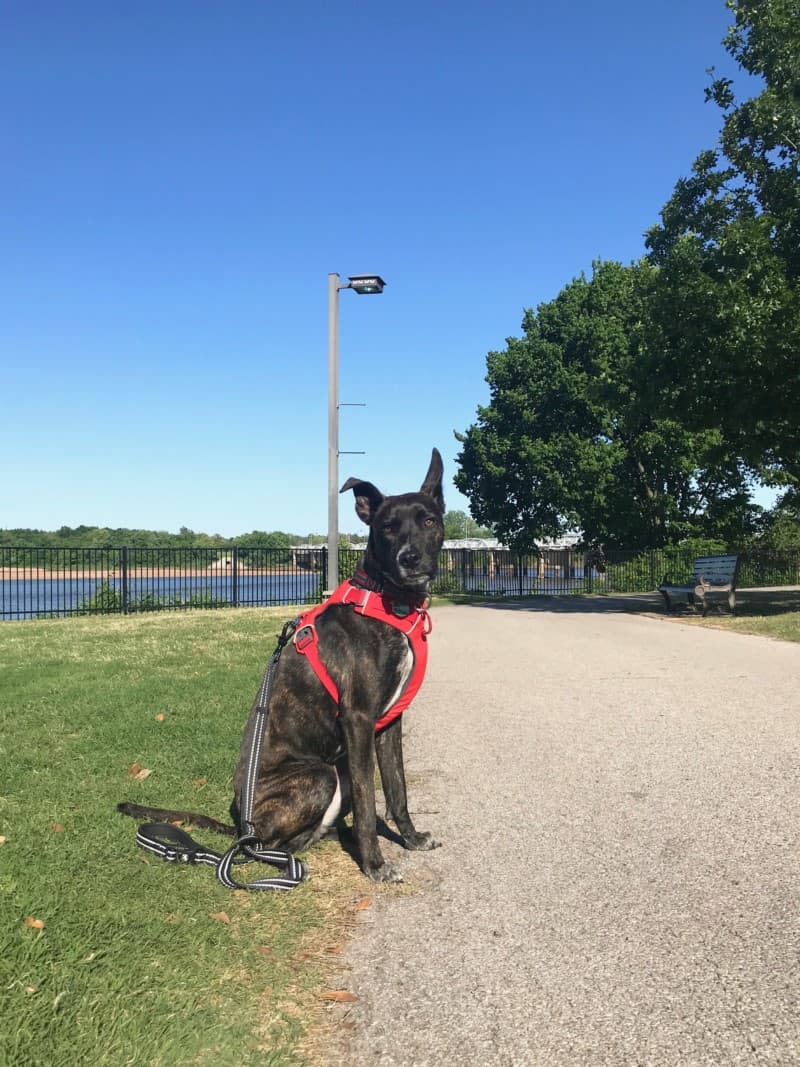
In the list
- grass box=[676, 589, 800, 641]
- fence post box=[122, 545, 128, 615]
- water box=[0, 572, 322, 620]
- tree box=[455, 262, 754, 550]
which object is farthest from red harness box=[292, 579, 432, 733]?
tree box=[455, 262, 754, 550]

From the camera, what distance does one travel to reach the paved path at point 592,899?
242cm

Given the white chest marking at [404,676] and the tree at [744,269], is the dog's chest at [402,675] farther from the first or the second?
the tree at [744,269]

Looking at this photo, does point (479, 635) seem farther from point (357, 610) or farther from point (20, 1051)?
point (20, 1051)

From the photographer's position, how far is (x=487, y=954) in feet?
9.55

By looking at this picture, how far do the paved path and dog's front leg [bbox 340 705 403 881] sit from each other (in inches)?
6.6

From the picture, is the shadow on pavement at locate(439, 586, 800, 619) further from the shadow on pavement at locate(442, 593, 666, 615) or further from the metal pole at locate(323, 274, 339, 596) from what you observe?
the metal pole at locate(323, 274, 339, 596)

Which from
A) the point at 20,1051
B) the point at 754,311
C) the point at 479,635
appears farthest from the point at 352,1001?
the point at 754,311

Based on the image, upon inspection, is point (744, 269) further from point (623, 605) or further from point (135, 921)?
point (135, 921)

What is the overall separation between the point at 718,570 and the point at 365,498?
16.7 metres

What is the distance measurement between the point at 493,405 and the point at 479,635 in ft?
71.1

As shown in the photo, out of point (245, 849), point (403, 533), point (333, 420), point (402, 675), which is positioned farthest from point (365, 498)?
point (333, 420)

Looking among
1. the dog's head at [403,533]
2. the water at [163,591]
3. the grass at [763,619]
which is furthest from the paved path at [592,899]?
the water at [163,591]

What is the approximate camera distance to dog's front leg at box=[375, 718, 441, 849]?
3959 millimetres

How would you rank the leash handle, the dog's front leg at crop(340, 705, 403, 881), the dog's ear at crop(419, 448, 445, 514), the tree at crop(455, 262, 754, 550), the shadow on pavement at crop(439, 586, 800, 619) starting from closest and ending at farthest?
1. the leash handle
2. the dog's front leg at crop(340, 705, 403, 881)
3. the dog's ear at crop(419, 448, 445, 514)
4. the shadow on pavement at crop(439, 586, 800, 619)
5. the tree at crop(455, 262, 754, 550)
